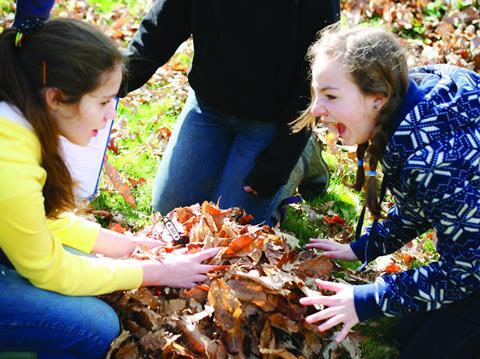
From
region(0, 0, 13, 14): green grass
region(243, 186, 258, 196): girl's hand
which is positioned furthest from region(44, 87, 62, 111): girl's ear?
region(0, 0, 13, 14): green grass

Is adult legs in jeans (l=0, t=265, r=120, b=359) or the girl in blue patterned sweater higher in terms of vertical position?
the girl in blue patterned sweater

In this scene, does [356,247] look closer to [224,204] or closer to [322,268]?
[322,268]

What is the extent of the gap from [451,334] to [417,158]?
77 cm

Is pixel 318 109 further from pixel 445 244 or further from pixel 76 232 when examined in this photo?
pixel 76 232

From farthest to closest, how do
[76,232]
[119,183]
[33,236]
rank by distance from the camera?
[119,183] → [76,232] → [33,236]

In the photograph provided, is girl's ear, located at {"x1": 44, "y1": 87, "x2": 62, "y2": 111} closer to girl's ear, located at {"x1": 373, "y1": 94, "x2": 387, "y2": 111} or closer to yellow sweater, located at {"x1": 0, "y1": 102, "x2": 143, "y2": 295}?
yellow sweater, located at {"x1": 0, "y1": 102, "x2": 143, "y2": 295}

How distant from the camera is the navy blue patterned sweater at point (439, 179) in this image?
210 cm

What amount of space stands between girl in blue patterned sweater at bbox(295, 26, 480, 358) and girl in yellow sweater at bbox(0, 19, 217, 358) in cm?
77

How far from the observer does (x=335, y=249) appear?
9.37 ft

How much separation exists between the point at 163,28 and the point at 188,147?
2.18 feet

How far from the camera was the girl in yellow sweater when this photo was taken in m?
2.00

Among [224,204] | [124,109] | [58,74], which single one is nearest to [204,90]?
[224,204]

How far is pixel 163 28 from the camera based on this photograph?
340 cm

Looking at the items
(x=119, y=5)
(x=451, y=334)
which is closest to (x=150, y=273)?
(x=451, y=334)
